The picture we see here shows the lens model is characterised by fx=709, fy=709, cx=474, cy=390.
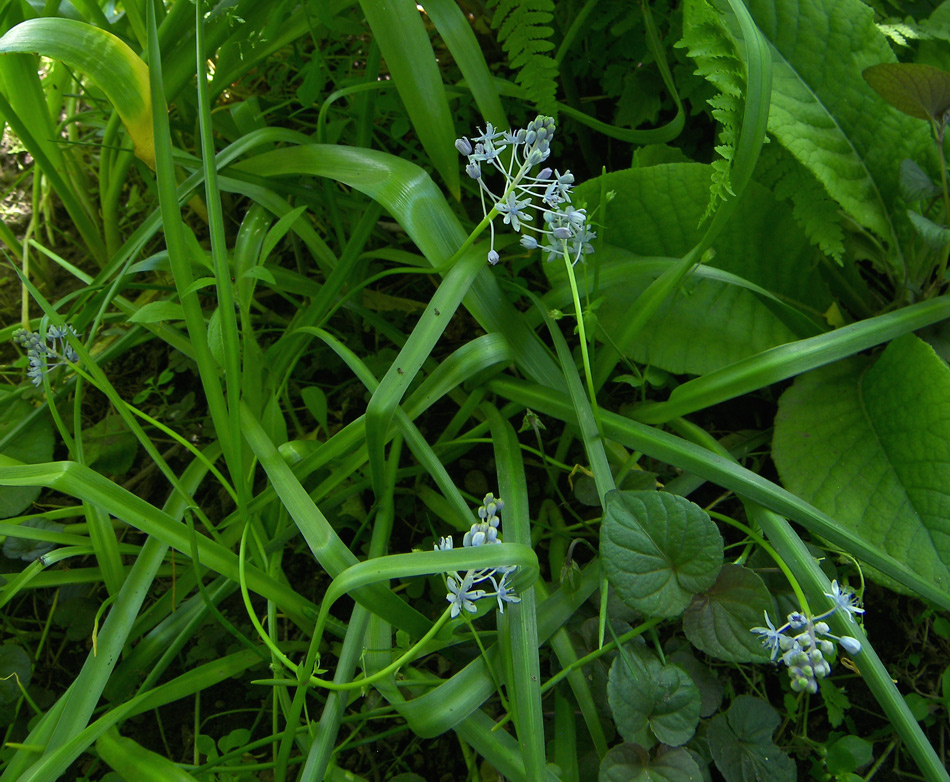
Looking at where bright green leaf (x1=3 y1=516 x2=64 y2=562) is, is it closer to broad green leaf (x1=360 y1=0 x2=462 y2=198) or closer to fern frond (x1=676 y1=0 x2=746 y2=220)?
broad green leaf (x1=360 y1=0 x2=462 y2=198)

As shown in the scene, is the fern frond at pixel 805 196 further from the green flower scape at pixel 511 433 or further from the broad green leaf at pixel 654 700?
the broad green leaf at pixel 654 700

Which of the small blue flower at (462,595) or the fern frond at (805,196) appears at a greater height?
the fern frond at (805,196)

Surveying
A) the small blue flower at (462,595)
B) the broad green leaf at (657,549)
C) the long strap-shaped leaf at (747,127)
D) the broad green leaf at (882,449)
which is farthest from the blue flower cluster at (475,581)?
the broad green leaf at (882,449)

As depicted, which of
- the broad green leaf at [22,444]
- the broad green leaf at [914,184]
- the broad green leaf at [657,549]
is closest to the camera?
the broad green leaf at [657,549]

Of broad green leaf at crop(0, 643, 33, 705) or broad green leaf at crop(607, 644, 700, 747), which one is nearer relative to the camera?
broad green leaf at crop(607, 644, 700, 747)

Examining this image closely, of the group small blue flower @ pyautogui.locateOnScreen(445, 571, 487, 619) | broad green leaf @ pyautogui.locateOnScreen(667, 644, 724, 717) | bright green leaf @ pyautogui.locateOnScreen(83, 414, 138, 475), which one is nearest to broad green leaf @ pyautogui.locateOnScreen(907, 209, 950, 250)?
broad green leaf @ pyautogui.locateOnScreen(667, 644, 724, 717)

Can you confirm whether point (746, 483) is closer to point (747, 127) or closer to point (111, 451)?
point (747, 127)

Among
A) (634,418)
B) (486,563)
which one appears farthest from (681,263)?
(486,563)
